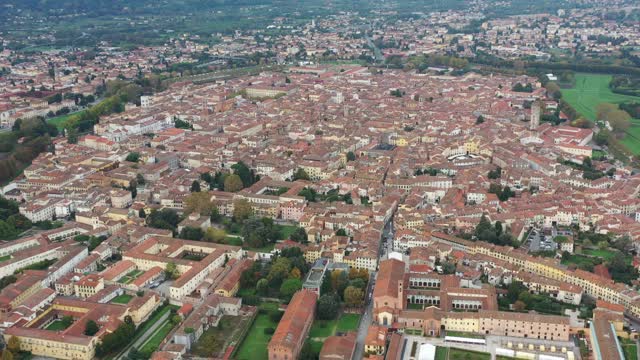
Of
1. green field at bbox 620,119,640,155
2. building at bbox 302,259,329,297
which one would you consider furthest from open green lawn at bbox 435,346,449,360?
green field at bbox 620,119,640,155

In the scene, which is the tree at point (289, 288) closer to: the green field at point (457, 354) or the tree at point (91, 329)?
the green field at point (457, 354)

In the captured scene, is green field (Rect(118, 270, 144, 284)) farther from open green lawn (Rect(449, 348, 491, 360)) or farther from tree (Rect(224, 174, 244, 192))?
open green lawn (Rect(449, 348, 491, 360))

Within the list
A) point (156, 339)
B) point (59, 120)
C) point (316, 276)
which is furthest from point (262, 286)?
point (59, 120)

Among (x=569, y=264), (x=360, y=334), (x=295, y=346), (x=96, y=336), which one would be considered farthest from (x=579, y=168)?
(x=96, y=336)

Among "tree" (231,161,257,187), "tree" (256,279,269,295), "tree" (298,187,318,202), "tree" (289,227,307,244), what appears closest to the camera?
"tree" (256,279,269,295)

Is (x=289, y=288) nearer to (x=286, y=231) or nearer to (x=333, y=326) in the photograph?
(x=333, y=326)

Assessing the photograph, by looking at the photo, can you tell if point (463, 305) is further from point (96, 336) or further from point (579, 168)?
point (579, 168)
